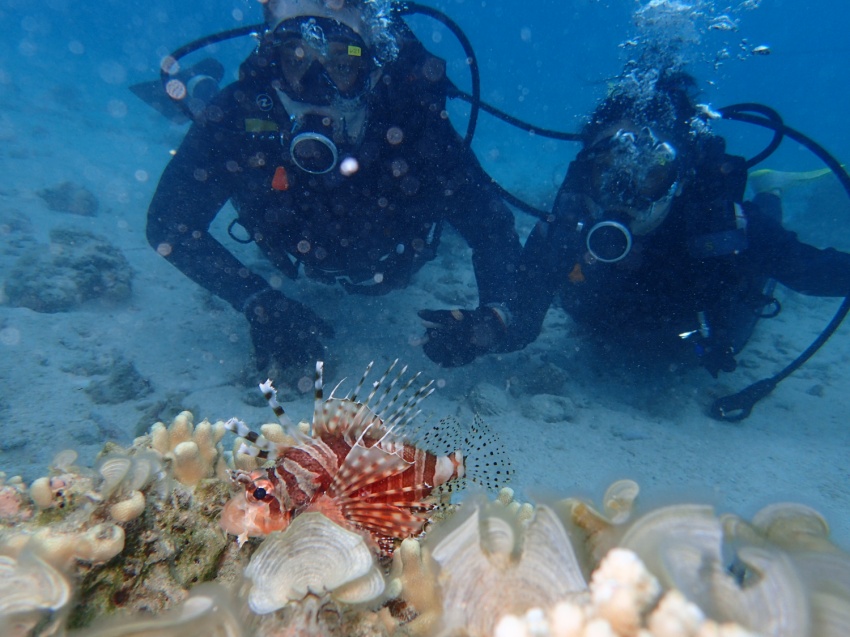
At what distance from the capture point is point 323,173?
553 cm

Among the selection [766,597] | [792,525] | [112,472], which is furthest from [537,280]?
[766,597]

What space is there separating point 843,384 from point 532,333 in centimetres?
680

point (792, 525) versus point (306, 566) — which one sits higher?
point (792, 525)

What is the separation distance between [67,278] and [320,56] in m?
6.20

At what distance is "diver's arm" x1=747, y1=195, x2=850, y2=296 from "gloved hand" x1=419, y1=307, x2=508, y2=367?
12.7 feet

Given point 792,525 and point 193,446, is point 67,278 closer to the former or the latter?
point 193,446

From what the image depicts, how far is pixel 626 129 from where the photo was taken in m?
6.11

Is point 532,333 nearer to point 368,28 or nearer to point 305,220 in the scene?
point 305,220

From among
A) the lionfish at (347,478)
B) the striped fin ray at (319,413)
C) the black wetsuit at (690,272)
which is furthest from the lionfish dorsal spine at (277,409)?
the black wetsuit at (690,272)

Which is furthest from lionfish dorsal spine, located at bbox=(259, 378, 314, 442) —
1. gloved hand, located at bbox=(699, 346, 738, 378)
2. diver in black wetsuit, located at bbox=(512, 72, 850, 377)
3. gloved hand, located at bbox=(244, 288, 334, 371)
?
gloved hand, located at bbox=(699, 346, 738, 378)

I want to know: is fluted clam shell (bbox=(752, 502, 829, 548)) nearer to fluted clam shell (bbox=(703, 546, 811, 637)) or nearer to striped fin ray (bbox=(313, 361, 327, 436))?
fluted clam shell (bbox=(703, 546, 811, 637))

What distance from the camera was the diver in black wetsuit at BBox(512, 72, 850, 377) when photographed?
19.0 ft

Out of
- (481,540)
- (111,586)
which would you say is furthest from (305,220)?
(481,540)

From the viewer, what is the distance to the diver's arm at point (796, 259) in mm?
6301
